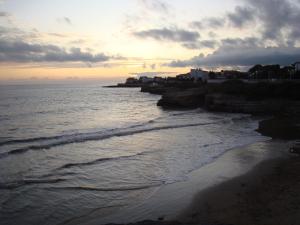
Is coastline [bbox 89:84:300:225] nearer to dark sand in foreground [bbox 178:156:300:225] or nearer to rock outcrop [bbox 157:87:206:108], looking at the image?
dark sand in foreground [bbox 178:156:300:225]

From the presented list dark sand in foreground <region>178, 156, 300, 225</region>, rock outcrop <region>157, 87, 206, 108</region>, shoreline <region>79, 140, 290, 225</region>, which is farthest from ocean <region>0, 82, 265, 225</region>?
rock outcrop <region>157, 87, 206, 108</region>

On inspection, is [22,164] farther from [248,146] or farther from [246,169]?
[248,146]

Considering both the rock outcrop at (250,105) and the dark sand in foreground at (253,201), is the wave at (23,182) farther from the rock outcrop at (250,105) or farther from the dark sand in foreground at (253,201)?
the rock outcrop at (250,105)

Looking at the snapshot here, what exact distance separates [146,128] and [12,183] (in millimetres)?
16811

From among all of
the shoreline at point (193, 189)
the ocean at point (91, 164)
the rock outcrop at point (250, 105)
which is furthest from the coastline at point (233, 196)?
the rock outcrop at point (250, 105)

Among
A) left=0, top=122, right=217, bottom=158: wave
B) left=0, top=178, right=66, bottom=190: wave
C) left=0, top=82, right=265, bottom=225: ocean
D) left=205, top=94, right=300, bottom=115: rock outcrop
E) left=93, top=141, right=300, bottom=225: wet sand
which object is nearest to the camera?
left=93, top=141, right=300, bottom=225: wet sand

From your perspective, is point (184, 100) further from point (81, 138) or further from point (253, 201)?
point (253, 201)

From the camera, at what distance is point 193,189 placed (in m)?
11.9

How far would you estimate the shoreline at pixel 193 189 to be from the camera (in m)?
9.20

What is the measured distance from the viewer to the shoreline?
9195mm

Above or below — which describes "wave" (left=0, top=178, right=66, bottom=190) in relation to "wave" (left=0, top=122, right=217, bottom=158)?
above

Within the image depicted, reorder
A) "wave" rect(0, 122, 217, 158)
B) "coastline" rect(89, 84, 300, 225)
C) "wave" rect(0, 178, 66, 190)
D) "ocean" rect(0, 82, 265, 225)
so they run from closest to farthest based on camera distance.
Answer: "coastline" rect(89, 84, 300, 225)
"ocean" rect(0, 82, 265, 225)
"wave" rect(0, 178, 66, 190)
"wave" rect(0, 122, 217, 158)

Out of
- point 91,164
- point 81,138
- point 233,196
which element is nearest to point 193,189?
point 233,196

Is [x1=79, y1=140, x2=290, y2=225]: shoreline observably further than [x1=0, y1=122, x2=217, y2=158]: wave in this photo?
No
